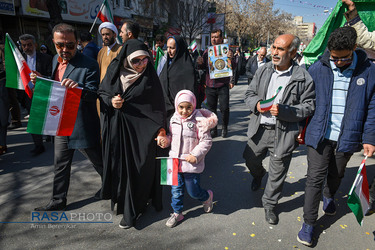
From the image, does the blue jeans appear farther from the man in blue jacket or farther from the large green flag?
the large green flag

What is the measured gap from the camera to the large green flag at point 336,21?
3.12 metres

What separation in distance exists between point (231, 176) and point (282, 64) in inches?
81.9

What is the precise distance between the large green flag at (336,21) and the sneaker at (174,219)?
2.69 metres

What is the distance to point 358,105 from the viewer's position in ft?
8.16

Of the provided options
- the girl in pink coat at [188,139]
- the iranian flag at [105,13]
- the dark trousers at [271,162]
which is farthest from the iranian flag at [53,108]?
the iranian flag at [105,13]

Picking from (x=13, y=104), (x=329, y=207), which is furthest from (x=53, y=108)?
(x=13, y=104)

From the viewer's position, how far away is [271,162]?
2.98m

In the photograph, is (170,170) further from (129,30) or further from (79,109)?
(129,30)

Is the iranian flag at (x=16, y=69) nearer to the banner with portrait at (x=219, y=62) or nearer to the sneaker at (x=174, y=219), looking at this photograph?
the sneaker at (x=174, y=219)

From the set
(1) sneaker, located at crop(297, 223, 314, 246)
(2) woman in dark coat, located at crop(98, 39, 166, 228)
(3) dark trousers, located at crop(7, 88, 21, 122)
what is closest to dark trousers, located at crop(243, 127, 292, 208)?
(1) sneaker, located at crop(297, 223, 314, 246)

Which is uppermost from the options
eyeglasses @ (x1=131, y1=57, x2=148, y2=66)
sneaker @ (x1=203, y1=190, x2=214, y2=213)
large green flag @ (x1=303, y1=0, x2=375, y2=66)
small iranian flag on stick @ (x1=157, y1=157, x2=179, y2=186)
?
large green flag @ (x1=303, y1=0, x2=375, y2=66)

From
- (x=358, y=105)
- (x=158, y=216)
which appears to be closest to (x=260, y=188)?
(x=158, y=216)

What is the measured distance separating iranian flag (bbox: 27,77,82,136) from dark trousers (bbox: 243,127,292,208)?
2.09 meters

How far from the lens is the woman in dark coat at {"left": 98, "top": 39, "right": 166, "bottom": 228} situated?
2729 mm
